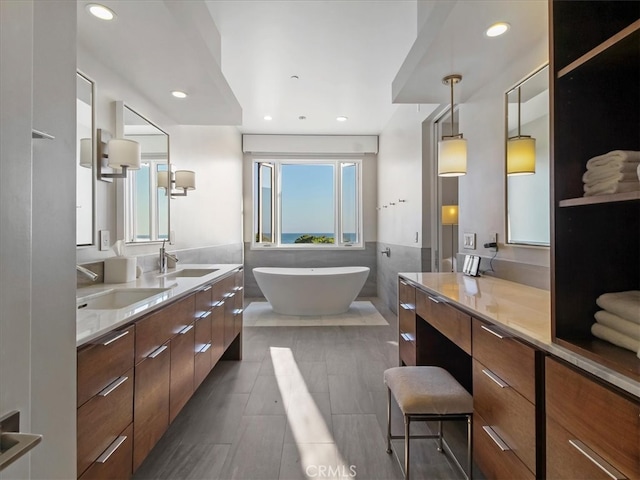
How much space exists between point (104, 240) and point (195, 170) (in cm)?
175

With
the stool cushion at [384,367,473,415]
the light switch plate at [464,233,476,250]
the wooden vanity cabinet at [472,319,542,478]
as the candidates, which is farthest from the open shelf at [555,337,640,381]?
the light switch plate at [464,233,476,250]

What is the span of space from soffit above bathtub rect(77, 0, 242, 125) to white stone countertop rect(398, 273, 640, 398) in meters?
2.02

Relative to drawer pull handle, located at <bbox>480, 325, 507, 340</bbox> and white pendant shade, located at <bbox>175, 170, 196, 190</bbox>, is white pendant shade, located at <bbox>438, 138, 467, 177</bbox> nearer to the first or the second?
drawer pull handle, located at <bbox>480, 325, 507, 340</bbox>

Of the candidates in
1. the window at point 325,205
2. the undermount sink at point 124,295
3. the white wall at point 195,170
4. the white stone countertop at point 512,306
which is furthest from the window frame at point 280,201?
the undermount sink at point 124,295

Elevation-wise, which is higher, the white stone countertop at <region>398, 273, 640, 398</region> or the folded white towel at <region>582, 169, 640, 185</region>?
the folded white towel at <region>582, 169, 640, 185</region>

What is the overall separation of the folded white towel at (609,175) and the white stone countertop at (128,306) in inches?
61.5

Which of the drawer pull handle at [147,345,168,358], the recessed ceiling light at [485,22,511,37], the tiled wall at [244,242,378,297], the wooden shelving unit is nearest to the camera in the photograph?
the wooden shelving unit

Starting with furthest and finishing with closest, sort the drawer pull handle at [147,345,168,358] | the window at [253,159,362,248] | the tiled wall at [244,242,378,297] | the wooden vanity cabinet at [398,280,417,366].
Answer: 1. the window at [253,159,362,248]
2. the tiled wall at [244,242,378,297]
3. the wooden vanity cabinet at [398,280,417,366]
4. the drawer pull handle at [147,345,168,358]

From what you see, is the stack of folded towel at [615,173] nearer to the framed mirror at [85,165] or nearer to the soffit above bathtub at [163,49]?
the soffit above bathtub at [163,49]

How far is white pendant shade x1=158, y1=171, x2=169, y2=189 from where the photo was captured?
2.90m

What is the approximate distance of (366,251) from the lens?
5.87 meters

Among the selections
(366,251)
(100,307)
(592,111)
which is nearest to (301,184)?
(366,251)

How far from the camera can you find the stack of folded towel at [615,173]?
85 centimetres

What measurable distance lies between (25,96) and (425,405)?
1.60 metres
